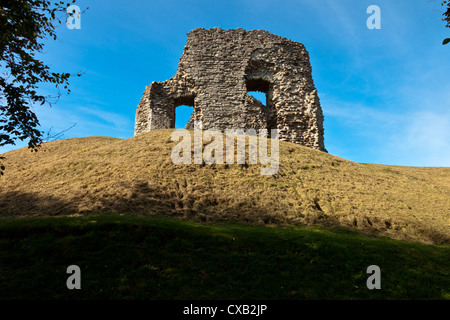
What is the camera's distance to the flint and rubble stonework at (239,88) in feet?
77.1

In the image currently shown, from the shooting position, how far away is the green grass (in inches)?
256

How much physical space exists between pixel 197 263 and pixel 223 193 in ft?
20.1

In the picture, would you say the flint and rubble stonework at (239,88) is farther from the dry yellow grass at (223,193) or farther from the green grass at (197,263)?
the green grass at (197,263)

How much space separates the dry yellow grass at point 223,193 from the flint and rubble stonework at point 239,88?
6.34 m

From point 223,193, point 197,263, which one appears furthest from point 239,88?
point 197,263

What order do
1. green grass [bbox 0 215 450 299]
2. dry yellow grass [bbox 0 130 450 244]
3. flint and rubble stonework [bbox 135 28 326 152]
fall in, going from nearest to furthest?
green grass [bbox 0 215 450 299]
dry yellow grass [bbox 0 130 450 244]
flint and rubble stonework [bbox 135 28 326 152]

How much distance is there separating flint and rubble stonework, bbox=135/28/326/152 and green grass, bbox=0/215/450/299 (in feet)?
49.2

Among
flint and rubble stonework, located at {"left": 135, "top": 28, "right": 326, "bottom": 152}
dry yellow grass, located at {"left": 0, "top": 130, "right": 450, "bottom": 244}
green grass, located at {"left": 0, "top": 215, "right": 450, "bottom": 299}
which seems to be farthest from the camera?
flint and rubble stonework, located at {"left": 135, "top": 28, "right": 326, "bottom": 152}

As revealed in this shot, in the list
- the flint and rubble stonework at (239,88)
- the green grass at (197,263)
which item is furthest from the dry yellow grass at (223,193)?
the flint and rubble stonework at (239,88)

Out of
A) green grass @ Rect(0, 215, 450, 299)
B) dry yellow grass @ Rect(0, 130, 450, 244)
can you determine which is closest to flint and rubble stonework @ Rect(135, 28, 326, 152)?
dry yellow grass @ Rect(0, 130, 450, 244)

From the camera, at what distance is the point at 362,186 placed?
1596 cm

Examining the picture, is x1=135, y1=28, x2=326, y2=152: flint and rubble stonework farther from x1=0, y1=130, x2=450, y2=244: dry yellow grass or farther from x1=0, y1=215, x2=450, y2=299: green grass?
x1=0, y1=215, x2=450, y2=299: green grass

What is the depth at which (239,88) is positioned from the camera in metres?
23.7
